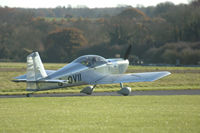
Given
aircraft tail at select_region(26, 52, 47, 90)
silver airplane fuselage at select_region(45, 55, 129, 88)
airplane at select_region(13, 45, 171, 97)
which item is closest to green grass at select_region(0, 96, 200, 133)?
aircraft tail at select_region(26, 52, 47, 90)

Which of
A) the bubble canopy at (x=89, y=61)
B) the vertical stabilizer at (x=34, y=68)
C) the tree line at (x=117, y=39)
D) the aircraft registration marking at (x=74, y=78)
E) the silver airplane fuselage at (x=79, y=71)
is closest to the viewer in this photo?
the vertical stabilizer at (x=34, y=68)

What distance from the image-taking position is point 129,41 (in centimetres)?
7344

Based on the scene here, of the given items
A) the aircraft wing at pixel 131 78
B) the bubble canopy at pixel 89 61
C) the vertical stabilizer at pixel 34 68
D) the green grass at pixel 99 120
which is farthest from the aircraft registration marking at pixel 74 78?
the green grass at pixel 99 120

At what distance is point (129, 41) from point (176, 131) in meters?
64.7

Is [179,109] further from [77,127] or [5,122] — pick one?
[5,122]

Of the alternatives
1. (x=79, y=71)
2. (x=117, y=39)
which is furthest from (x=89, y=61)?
(x=117, y=39)

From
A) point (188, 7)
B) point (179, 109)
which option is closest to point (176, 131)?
point (179, 109)

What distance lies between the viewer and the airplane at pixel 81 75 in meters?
16.8

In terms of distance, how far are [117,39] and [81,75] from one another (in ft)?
184

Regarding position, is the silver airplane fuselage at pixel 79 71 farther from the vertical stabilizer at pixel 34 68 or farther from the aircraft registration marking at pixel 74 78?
the vertical stabilizer at pixel 34 68

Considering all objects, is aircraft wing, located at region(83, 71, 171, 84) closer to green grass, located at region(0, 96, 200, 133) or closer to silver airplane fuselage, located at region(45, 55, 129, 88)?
silver airplane fuselage, located at region(45, 55, 129, 88)

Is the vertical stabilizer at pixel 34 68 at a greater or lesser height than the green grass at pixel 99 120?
greater

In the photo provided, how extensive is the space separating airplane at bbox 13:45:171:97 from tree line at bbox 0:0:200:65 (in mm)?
A: 34658

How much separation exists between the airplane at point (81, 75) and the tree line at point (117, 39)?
3466cm
